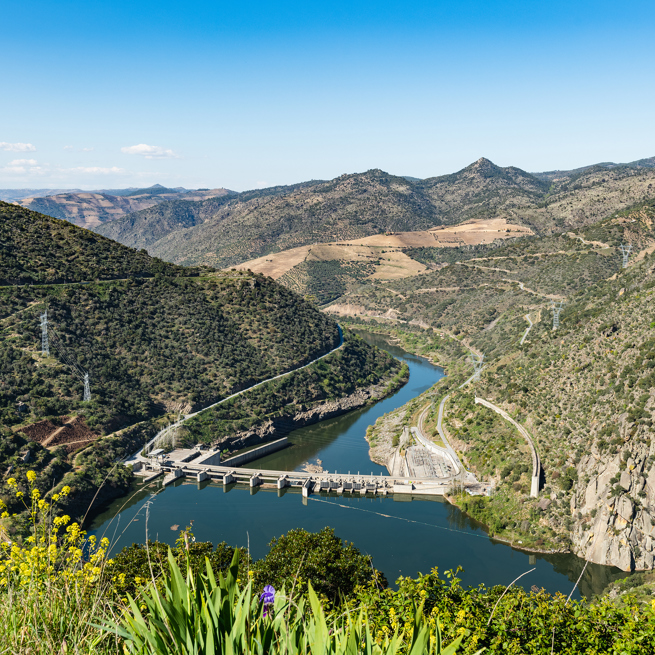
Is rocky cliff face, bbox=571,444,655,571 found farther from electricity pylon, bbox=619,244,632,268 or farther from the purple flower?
electricity pylon, bbox=619,244,632,268

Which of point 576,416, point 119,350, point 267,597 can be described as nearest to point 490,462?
point 576,416

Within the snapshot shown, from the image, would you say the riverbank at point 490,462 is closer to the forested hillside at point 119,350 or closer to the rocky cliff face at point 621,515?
the rocky cliff face at point 621,515

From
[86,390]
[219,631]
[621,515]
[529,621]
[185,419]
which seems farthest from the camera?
[185,419]

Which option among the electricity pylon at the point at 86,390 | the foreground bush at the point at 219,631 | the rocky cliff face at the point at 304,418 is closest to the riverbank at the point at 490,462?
the rocky cliff face at the point at 304,418

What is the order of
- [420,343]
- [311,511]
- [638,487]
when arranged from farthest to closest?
1. [420,343]
2. [311,511]
3. [638,487]

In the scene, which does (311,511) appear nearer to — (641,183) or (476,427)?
(476,427)

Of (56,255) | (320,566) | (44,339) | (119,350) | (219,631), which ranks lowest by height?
(320,566)

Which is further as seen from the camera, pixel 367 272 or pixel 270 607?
pixel 367 272

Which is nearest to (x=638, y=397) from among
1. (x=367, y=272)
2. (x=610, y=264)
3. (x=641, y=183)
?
(x=610, y=264)

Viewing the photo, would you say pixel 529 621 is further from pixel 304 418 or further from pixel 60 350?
pixel 60 350
